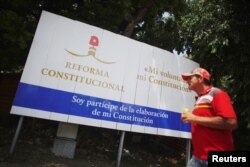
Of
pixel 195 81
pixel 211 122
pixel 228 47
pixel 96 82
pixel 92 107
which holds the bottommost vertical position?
pixel 211 122

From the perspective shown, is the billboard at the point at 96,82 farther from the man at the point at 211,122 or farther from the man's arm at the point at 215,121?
the man's arm at the point at 215,121

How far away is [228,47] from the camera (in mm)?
9141

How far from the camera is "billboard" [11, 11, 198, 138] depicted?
653 centimetres

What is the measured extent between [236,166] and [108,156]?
19.3ft

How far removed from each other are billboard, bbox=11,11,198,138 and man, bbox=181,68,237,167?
12.1 ft

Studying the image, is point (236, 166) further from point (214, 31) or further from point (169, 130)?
point (214, 31)

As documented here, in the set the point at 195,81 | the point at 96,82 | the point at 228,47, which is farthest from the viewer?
the point at 228,47

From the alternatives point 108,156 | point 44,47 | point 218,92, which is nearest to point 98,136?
point 108,156

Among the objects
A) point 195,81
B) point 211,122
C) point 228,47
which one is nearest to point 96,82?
point 195,81

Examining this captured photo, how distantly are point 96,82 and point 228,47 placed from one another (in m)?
4.47

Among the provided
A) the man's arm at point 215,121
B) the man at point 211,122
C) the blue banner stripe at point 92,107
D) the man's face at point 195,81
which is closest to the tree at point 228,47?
the blue banner stripe at point 92,107

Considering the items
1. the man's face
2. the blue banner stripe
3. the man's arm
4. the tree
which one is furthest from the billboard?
the man's arm

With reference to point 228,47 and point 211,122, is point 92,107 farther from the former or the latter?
point 228,47

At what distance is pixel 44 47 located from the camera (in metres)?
6.67
